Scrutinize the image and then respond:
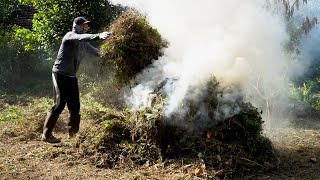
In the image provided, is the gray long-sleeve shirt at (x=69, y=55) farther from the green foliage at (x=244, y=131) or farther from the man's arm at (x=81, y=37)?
the green foliage at (x=244, y=131)

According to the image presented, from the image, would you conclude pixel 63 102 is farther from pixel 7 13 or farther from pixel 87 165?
pixel 7 13

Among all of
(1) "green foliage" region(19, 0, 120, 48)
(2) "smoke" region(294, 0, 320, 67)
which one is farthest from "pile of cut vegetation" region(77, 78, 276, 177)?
(2) "smoke" region(294, 0, 320, 67)

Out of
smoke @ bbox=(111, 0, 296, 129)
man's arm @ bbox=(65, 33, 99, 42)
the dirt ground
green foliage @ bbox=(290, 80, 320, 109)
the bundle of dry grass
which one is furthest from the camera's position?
green foliage @ bbox=(290, 80, 320, 109)

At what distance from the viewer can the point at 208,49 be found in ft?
18.8

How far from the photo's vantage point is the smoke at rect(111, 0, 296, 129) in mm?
5609

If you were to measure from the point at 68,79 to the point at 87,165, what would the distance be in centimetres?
177

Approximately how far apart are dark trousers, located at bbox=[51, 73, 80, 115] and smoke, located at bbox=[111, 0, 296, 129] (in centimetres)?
106

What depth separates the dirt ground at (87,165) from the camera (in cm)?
498

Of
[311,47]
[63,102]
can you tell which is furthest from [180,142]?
[311,47]

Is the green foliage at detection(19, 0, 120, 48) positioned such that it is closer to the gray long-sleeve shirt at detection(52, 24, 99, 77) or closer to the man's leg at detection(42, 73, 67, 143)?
the gray long-sleeve shirt at detection(52, 24, 99, 77)

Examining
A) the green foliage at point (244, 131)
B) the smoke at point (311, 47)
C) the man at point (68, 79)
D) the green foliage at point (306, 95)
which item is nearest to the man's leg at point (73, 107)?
the man at point (68, 79)

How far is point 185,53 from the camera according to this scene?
607 centimetres

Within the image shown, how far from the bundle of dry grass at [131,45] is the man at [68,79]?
1.37 ft

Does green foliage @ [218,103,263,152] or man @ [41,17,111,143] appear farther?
man @ [41,17,111,143]
